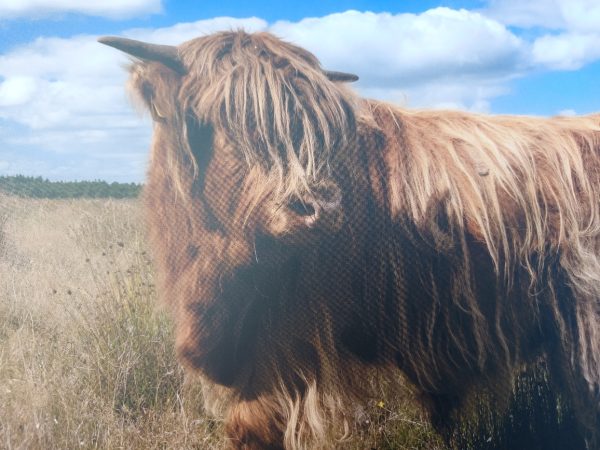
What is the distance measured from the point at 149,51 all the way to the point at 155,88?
0.50 feet

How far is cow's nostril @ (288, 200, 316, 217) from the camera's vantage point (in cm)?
224

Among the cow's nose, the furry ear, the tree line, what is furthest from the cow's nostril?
the tree line

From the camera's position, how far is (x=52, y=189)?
17.5 m

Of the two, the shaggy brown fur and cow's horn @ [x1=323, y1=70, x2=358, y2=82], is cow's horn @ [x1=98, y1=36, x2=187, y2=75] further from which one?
cow's horn @ [x1=323, y1=70, x2=358, y2=82]

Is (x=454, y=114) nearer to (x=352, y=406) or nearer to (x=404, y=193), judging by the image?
(x=404, y=193)

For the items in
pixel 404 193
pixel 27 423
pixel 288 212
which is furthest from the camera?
pixel 27 423

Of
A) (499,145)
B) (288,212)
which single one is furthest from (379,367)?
(499,145)

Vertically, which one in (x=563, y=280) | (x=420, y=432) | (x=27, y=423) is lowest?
(x=420, y=432)

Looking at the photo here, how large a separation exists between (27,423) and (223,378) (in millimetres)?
1196

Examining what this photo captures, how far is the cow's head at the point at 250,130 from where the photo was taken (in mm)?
2268

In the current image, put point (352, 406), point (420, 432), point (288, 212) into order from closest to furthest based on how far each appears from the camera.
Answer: point (288, 212)
point (352, 406)
point (420, 432)

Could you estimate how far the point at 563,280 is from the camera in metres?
2.44

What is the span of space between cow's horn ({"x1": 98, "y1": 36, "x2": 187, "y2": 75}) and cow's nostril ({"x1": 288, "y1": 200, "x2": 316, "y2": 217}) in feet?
2.24

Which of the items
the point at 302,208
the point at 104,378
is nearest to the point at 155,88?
the point at 302,208
